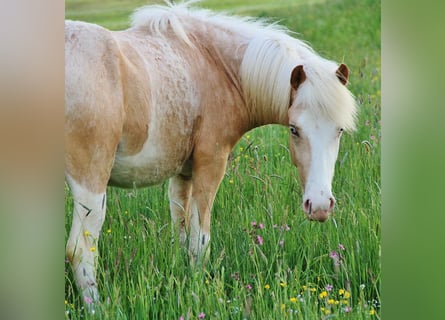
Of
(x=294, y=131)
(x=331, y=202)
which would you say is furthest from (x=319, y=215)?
(x=294, y=131)

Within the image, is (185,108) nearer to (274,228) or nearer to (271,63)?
(271,63)

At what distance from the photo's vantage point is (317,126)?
2895 millimetres

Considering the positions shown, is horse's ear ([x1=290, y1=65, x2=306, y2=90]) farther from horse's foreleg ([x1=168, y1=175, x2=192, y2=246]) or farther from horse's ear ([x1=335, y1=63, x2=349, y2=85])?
horse's foreleg ([x1=168, y1=175, x2=192, y2=246])

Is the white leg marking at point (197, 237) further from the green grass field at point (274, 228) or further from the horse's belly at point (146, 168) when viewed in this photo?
the horse's belly at point (146, 168)

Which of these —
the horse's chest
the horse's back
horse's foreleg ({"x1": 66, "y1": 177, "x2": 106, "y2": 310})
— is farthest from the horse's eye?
horse's foreleg ({"x1": 66, "y1": 177, "x2": 106, "y2": 310})

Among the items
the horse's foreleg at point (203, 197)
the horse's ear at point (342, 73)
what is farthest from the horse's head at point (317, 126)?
the horse's foreleg at point (203, 197)

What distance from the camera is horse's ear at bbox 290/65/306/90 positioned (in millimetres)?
2916

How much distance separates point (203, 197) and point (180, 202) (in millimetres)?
94
